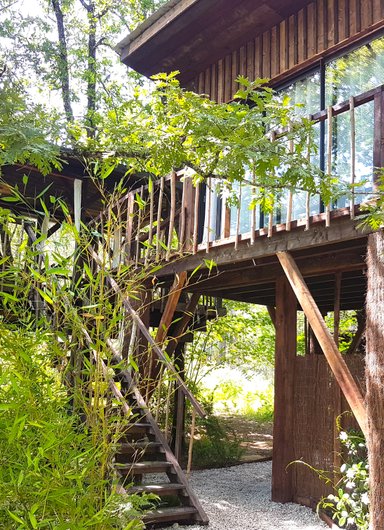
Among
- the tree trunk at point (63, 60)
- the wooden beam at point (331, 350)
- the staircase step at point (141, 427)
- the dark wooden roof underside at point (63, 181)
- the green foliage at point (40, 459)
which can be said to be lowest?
the staircase step at point (141, 427)

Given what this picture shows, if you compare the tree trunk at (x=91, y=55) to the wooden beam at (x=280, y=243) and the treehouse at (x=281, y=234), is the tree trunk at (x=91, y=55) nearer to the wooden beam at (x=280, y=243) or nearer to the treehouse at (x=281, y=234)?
the treehouse at (x=281, y=234)

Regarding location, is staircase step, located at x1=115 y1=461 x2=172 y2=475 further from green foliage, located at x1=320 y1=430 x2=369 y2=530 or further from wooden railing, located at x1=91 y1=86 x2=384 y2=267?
wooden railing, located at x1=91 y1=86 x2=384 y2=267

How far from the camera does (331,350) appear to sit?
4.76 m

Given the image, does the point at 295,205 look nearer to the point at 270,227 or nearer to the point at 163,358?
the point at 270,227

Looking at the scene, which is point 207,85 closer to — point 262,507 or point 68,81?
point 262,507

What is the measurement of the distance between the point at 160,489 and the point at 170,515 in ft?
0.86

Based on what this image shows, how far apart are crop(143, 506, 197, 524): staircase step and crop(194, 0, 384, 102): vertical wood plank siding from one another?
502 cm

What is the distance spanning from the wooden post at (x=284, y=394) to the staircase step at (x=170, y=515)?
162 cm

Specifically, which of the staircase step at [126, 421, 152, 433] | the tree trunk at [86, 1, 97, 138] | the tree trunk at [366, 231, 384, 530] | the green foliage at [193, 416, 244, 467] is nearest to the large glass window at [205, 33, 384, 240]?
the tree trunk at [366, 231, 384, 530]

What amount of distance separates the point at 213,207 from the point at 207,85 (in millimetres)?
1838

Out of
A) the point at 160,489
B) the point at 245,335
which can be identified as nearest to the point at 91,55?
the point at 245,335

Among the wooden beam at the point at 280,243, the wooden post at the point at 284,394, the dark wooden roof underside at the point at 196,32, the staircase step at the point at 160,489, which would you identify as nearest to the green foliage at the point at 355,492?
the wooden post at the point at 284,394

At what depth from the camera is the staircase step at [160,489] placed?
204 inches

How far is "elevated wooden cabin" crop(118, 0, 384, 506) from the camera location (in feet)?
17.9
